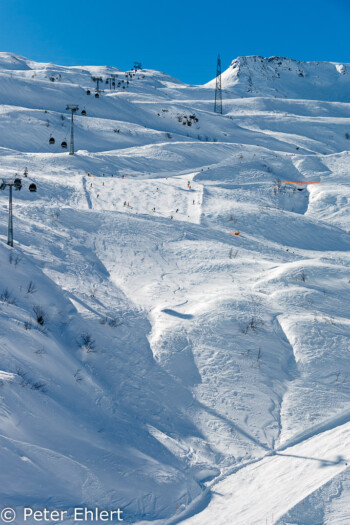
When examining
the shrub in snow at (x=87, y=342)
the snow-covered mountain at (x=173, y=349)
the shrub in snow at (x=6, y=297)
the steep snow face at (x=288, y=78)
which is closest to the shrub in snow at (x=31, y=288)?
the snow-covered mountain at (x=173, y=349)

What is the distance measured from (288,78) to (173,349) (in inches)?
2683

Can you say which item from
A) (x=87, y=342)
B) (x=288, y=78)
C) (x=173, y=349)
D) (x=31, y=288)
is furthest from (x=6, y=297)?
(x=288, y=78)

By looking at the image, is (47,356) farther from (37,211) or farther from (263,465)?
(37,211)

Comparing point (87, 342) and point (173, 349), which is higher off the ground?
point (87, 342)

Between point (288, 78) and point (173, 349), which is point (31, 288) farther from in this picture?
point (288, 78)

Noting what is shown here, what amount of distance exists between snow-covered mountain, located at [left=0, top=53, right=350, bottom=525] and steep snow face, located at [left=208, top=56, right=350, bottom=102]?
44.9 meters

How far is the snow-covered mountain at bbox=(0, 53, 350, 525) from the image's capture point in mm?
5312

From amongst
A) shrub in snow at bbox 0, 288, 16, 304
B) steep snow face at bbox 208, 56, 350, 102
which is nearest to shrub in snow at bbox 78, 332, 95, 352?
shrub in snow at bbox 0, 288, 16, 304

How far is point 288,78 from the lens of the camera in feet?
221

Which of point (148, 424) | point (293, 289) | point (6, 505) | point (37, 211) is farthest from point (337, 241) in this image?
point (6, 505)

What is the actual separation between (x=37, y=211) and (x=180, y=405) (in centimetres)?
785

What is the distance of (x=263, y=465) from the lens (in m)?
6.03

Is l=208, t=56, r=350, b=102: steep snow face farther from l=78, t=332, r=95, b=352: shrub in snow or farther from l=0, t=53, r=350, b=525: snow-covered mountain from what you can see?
l=78, t=332, r=95, b=352: shrub in snow

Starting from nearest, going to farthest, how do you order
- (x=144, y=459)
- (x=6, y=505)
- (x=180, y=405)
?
(x=6, y=505) → (x=144, y=459) → (x=180, y=405)
